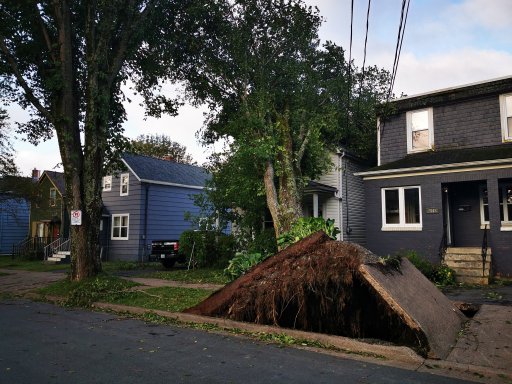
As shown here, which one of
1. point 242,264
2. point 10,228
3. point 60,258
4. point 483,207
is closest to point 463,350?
point 242,264

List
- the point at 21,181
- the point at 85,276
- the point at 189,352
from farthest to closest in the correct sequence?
the point at 21,181 < the point at 85,276 < the point at 189,352

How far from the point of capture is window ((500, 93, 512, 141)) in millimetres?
15328

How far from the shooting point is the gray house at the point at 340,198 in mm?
19047

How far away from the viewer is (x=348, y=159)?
20.5 meters

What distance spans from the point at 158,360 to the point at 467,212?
1403 cm

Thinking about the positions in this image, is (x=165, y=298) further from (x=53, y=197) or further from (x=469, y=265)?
(x=53, y=197)

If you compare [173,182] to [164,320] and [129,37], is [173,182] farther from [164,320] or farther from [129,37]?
[164,320]

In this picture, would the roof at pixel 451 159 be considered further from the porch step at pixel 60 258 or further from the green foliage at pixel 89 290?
the porch step at pixel 60 258

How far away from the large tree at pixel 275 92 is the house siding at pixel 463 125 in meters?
3.67

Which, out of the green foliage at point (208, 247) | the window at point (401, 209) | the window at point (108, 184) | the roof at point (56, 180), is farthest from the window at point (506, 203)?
the roof at point (56, 180)

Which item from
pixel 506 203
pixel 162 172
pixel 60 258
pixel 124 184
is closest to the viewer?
pixel 506 203

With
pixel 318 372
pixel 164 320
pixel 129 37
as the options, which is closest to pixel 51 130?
pixel 129 37

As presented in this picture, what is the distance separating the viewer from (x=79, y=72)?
14.2 metres

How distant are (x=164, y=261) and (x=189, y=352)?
47.6 ft
